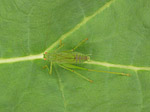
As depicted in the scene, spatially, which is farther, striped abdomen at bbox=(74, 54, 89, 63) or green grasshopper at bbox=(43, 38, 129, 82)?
green grasshopper at bbox=(43, 38, 129, 82)

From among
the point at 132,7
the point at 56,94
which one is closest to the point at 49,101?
the point at 56,94

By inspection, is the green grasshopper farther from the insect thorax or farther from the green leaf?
the green leaf

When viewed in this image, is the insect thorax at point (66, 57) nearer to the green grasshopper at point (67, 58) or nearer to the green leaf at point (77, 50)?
the green grasshopper at point (67, 58)

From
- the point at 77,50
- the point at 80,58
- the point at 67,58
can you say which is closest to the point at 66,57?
the point at 67,58

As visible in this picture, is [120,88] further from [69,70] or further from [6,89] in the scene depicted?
[6,89]

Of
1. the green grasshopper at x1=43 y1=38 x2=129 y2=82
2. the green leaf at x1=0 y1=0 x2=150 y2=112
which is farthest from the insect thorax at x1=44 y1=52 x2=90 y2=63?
the green leaf at x1=0 y1=0 x2=150 y2=112
